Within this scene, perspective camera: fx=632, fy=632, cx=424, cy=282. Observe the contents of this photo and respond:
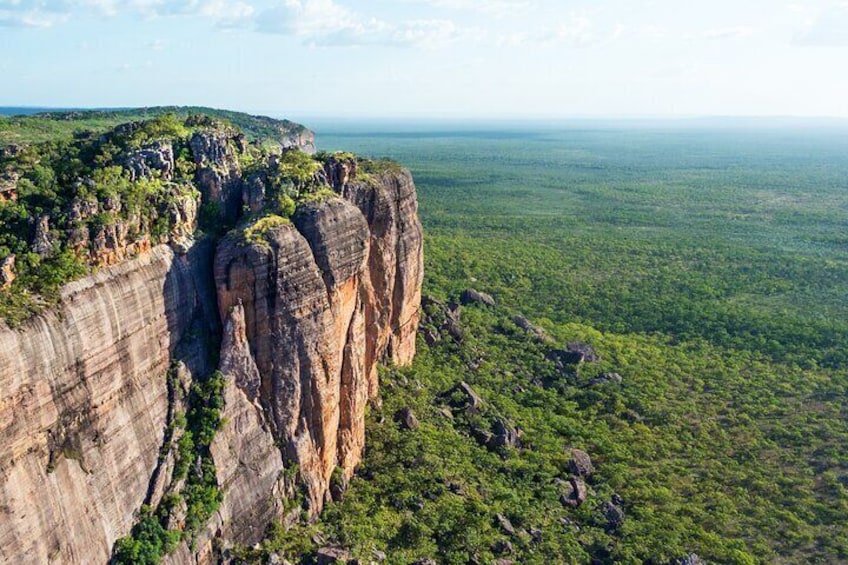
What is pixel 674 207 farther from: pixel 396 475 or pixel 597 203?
pixel 396 475

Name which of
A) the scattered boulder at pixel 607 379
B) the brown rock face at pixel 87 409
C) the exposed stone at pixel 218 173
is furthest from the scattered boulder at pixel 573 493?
the exposed stone at pixel 218 173

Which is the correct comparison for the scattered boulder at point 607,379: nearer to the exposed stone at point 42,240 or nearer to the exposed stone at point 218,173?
the exposed stone at point 218,173

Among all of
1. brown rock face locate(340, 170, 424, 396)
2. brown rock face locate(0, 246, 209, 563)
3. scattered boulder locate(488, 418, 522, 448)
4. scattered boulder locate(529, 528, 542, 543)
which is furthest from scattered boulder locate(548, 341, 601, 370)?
brown rock face locate(0, 246, 209, 563)

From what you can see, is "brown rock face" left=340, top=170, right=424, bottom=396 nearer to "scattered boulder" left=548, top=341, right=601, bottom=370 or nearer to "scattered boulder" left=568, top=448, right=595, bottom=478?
"scattered boulder" left=568, top=448, right=595, bottom=478

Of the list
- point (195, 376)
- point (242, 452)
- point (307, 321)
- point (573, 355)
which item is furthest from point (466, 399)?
point (195, 376)

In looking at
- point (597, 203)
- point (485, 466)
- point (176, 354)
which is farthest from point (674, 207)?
point (176, 354)

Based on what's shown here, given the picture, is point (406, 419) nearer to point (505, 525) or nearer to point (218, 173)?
point (505, 525)
